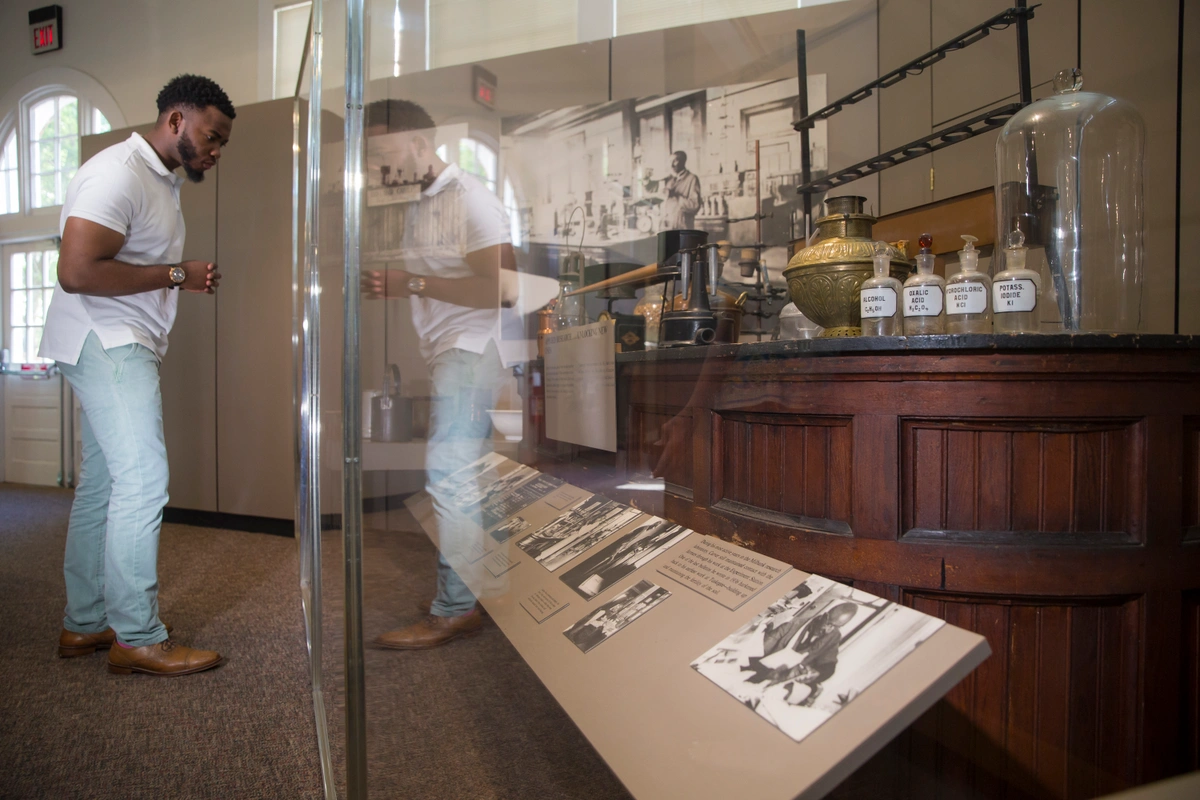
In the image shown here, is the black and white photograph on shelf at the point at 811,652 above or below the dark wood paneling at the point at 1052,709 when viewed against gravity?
above

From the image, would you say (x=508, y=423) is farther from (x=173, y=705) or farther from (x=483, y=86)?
(x=173, y=705)

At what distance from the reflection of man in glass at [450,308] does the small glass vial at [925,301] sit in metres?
0.58

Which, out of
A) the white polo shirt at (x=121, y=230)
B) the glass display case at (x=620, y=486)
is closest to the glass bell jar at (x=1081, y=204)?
the glass display case at (x=620, y=486)

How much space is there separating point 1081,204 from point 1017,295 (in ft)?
0.52

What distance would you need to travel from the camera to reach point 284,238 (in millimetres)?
3545

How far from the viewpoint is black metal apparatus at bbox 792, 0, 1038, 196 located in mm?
1064

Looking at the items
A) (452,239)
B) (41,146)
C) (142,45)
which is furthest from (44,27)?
(452,239)

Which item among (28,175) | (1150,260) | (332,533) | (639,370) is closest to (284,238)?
(28,175)

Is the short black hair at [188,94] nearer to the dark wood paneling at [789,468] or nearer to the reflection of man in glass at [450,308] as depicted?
the reflection of man in glass at [450,308]

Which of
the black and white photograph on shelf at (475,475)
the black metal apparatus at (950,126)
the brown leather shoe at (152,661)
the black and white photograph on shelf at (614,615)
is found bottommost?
the brown leather shoe at (152,661)

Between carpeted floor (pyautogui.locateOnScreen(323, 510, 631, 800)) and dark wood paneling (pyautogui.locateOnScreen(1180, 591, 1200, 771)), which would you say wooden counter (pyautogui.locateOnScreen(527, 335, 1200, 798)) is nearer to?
dark wood paneling (pyautogui.locateOnScreen(1180, 591, 1200, 771))

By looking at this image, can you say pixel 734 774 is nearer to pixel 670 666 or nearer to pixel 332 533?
pixel 670 666

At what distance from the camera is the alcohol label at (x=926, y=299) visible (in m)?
0.98

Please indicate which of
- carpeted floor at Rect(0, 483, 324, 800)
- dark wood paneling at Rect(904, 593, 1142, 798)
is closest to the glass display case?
dark wood paneling at Rect(904, 593, 1142, 798)
